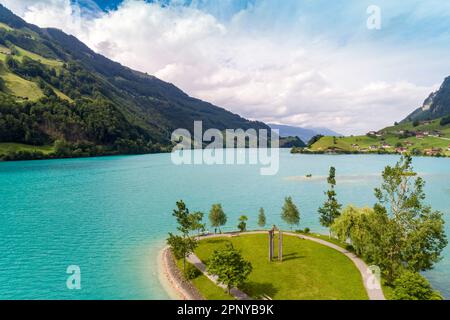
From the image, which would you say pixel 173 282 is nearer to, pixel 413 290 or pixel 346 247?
pixel 413 290

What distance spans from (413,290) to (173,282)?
31540 millimetres

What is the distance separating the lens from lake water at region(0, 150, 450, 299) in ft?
163

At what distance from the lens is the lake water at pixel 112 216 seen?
4966cm

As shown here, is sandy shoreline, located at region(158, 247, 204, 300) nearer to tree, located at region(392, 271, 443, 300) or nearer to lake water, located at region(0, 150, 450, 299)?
lake water, located at region(0, 150, 450, 299)

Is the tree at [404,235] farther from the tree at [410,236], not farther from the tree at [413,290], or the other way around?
the tree at [413,290]

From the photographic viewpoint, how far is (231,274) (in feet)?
131

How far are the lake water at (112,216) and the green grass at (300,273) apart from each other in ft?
45.4

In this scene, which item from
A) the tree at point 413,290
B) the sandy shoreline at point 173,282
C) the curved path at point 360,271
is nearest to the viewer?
the tree at point 413,290

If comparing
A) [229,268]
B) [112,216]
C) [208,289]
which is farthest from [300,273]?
[112,216]

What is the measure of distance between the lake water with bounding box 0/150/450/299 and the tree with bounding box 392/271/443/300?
1726 cm

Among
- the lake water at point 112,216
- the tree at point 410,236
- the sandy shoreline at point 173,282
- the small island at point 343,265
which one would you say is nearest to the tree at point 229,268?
the small island at point 343,265

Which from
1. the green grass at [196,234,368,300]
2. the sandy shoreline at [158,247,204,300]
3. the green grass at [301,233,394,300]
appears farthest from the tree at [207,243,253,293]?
the green grass at [301,233,394,300]
